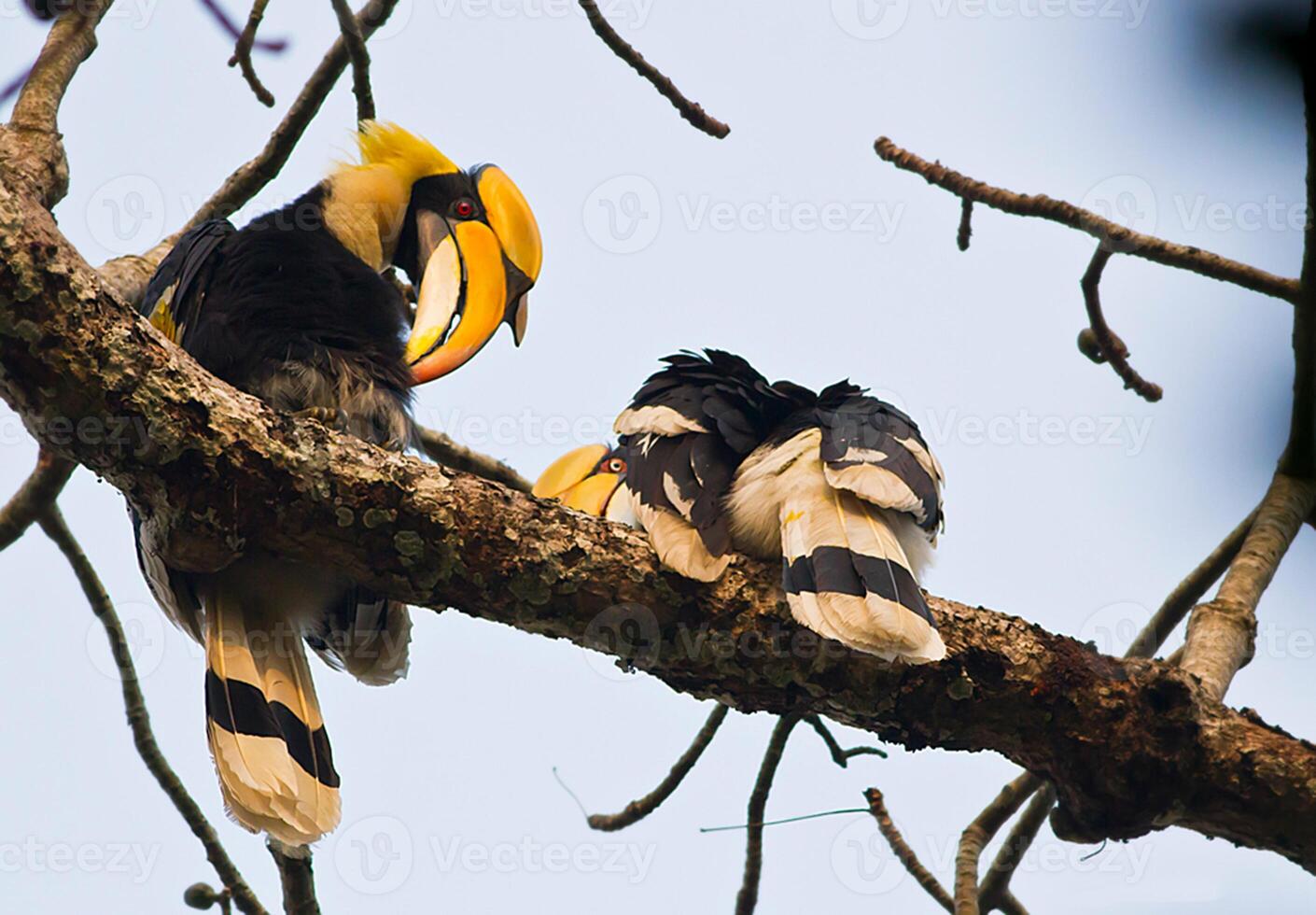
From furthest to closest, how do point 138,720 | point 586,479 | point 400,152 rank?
point 586,479 < point 400,152 < point 138,720

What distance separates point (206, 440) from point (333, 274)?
0.85 metres

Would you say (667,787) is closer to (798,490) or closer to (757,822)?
(757,822)

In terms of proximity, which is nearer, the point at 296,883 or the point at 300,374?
the point at 296,883

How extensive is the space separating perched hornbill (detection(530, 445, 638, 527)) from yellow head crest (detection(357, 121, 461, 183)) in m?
0.84

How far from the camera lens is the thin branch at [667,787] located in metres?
2.81

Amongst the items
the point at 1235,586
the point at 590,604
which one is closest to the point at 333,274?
the point at 590,604

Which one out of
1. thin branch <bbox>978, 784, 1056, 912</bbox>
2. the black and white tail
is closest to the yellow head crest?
the black and white tail

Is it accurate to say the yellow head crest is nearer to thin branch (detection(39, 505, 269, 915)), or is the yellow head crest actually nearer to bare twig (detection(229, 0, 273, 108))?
bare twig (detection(229, 0, 273, 108))

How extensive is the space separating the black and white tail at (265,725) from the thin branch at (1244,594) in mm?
1565

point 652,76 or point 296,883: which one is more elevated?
point 652,76

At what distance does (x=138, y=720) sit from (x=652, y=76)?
5.73 feet

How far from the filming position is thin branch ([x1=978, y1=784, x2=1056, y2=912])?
8.43 ft

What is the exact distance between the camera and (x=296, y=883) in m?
2.30

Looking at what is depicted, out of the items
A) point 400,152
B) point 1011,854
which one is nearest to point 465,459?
point 400,152
